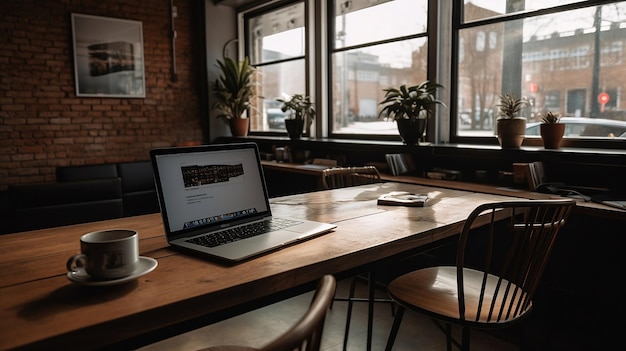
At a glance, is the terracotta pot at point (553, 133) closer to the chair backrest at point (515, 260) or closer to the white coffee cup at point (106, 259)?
the chair backrest at point (515, 260)

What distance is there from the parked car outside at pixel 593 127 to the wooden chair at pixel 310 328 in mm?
2778

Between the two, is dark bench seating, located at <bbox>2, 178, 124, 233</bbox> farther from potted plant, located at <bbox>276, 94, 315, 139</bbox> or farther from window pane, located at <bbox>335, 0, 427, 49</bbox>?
window pane, located at <bbox>335, 0, 427, 49</bbox>

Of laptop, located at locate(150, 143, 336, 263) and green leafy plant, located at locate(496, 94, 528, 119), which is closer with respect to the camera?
laptop, located at locate(150, 143, 336, 263)

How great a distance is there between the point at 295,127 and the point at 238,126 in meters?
1.21

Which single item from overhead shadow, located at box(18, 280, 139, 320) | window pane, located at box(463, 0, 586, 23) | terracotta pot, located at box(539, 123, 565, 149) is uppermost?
window pane, located at box(463, 0, 586, 23)

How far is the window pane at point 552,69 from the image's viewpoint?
2928mm

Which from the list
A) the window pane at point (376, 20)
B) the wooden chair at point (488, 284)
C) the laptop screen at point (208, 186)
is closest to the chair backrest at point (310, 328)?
the laptop screen at point (208, 186)

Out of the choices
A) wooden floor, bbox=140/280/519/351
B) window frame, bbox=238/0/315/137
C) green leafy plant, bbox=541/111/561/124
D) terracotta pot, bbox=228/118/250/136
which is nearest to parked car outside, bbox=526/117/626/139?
green leafy plant, bbox=541/111/561/124

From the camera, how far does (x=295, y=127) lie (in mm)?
4973

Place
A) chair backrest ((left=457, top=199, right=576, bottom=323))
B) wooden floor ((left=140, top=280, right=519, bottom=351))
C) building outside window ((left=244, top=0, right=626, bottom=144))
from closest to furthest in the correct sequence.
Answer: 1. chair backrest ((left=457, top=199, right=576, bottom=323))
2. wooden floor ((left=140, top=280, right=519, bottom=351))
3. building outside window ((left=244, top=0, right=626, bottom=144))

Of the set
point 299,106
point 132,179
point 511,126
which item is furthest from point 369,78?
point 132,179

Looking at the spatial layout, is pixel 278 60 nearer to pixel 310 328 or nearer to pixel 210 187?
pixel 210 187

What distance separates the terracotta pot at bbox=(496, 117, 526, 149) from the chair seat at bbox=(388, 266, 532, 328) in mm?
1365

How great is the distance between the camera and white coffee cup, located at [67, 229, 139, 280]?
1.04m
